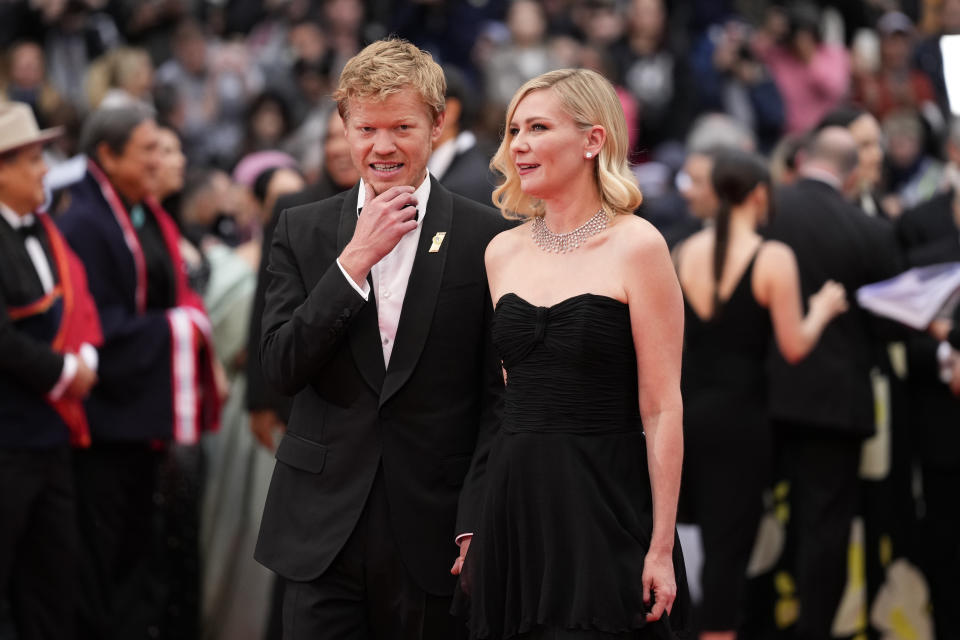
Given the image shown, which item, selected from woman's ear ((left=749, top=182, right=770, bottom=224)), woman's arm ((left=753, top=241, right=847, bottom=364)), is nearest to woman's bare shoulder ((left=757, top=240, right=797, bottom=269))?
woman's arm ((left=753, top=241, right=847, bottom=364))

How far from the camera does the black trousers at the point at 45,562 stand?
5.67 m

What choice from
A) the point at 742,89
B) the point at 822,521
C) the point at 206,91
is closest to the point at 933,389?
the point at 822,521

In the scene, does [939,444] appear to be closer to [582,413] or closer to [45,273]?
[582,413]

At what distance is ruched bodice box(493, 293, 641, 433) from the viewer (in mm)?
3494

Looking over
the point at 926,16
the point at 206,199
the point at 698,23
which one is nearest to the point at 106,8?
the point at 206,199

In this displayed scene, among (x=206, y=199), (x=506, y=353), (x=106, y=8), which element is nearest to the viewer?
(x=506, y=353)

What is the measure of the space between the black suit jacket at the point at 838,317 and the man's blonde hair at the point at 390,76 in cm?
338

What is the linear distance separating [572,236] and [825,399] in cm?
335

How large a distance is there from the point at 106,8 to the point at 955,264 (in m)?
9.22

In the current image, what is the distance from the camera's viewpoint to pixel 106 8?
13.3 m

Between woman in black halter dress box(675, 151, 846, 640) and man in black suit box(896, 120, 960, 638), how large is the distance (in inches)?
26.6

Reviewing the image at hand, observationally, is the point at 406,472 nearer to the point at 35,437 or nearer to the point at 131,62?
the point at 35,437

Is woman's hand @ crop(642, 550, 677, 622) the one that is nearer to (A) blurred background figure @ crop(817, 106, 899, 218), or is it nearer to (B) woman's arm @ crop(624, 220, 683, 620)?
(B) woman's arm @ crop(624, 220, 683, 620)

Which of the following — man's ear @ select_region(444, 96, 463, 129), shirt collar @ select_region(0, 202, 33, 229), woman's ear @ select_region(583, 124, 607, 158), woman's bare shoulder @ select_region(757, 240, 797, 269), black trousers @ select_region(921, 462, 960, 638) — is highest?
woman's ear @ select_region(583, 124, 607, 158)
